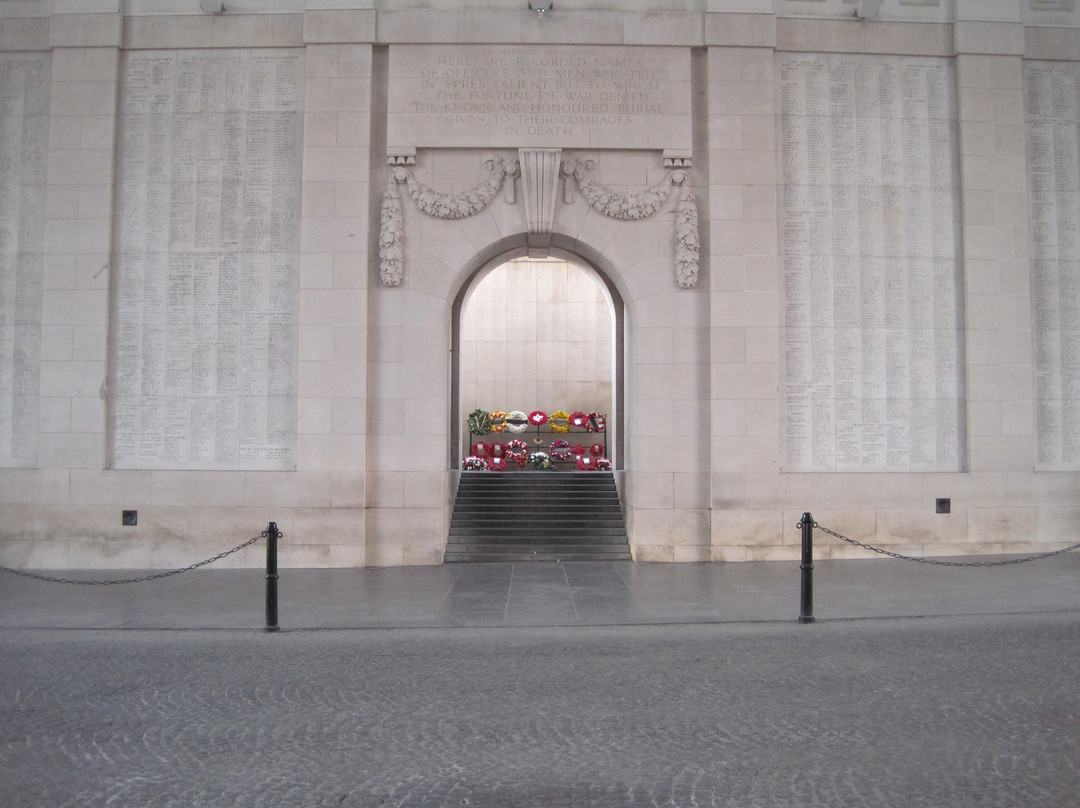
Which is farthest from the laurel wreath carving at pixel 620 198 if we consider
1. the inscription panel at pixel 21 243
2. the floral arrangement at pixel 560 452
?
the inscription panel at pixel 21 243

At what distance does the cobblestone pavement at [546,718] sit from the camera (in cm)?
474

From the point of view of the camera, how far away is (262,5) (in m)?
14.1

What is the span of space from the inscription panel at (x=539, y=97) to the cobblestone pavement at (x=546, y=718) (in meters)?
8.61

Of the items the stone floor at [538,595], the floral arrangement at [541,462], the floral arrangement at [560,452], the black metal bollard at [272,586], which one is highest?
the floral arrangement at [560,452]

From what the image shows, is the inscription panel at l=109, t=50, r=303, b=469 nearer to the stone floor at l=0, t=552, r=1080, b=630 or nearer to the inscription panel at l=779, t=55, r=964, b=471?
the stone floor at l=0, t=552, r=1080, b=630

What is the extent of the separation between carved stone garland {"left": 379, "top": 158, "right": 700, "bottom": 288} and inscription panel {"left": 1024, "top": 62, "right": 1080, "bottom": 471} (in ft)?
20.1

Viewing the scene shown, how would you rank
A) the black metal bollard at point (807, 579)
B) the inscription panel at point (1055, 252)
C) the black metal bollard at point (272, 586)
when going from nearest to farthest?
the black metal bollard at point (272, 586), the black metal bollard at point (807, 579), the inscription panel at point (1055, 252)

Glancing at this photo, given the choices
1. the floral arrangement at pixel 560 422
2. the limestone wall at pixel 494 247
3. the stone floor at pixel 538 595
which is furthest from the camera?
the floral arrangement at pixel 560 422

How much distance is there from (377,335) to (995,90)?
11408 mm

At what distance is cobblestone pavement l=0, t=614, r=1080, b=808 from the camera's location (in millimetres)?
4738

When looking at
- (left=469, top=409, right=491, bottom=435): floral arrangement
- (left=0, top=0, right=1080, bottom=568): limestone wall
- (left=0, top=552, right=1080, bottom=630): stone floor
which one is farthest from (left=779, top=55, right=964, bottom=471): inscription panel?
(left=469, top=409, right=491, bottom=435): floral arrangement

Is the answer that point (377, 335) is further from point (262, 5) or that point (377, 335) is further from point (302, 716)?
point (302, 716)

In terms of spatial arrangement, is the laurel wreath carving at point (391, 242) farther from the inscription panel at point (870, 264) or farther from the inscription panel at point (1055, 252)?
the inscription panel at point (1055, 252)

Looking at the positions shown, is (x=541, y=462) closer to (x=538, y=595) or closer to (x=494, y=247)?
(x=494, y=247)
